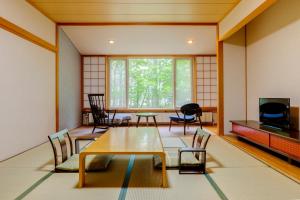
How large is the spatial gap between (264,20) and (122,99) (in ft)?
14.7

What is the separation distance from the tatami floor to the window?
13.8 ft

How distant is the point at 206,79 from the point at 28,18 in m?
5.13

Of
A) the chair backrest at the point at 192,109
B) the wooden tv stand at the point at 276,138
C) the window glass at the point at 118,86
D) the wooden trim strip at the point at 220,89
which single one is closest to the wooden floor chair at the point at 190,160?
the wooden tv stand at the point at 276,138

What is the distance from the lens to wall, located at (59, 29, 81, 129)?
5473mm

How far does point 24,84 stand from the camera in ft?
12.4

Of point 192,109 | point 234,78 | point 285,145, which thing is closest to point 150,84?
point 192,109

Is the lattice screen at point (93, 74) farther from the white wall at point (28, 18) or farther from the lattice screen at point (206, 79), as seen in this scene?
the lattice screen at point (206, 79)

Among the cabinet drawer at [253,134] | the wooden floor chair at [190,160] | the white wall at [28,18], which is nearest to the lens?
the wooden floor chair at [190,160]

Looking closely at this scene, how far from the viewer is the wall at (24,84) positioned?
3275mm

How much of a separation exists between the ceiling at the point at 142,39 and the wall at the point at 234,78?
732mm

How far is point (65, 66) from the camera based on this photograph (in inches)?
227

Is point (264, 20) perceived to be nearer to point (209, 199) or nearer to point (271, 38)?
point (271, 38)

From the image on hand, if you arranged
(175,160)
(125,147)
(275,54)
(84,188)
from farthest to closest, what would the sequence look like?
(275,54)
(175,160)
(125,147)
(84,188)

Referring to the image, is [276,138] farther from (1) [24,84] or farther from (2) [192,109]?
(1) [24,84]
